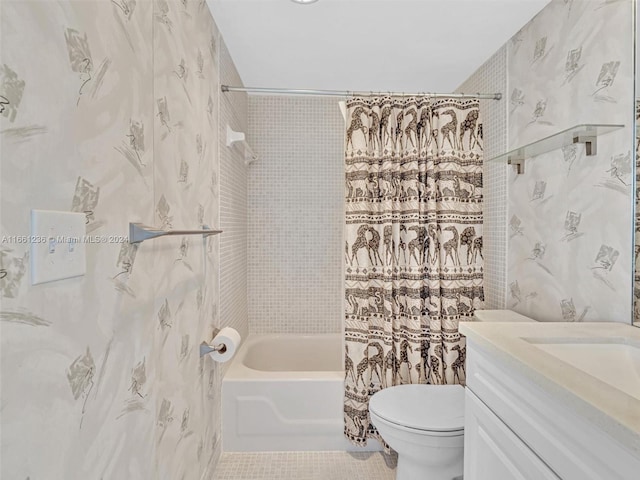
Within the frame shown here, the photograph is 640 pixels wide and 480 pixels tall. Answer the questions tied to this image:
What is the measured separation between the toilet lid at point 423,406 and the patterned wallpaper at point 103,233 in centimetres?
84

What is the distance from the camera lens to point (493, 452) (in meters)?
1.06

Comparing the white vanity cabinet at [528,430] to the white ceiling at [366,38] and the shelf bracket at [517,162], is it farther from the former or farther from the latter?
the white ceiling at [366,38]

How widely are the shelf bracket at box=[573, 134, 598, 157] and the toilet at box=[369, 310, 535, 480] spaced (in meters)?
0.79

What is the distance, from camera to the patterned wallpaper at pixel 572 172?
126 centimetres

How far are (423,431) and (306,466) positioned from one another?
0.79 m

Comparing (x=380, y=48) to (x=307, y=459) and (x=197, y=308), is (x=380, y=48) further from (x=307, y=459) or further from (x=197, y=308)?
(x=307, y=459)

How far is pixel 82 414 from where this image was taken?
0.73m

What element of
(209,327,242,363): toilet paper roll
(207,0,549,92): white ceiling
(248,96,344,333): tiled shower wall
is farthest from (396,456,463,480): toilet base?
(207,0,549,92): white ceiling

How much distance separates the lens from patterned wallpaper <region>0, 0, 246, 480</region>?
1.86 feet

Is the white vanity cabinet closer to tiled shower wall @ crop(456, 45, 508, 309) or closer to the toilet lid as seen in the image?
the toilet lid

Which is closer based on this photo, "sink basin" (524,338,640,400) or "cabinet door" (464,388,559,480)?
"cabinet door" (464,388,559,480)

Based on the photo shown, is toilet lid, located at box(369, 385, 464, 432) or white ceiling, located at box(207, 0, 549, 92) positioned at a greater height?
white ceiling, located at box(207, 0, 549, 92)

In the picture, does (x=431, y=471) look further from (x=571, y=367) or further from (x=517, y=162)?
(x=517, y=162)

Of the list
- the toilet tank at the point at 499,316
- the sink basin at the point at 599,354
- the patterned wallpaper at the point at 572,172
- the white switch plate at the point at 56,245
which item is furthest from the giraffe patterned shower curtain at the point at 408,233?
the white switch plate at the point at 56,245
